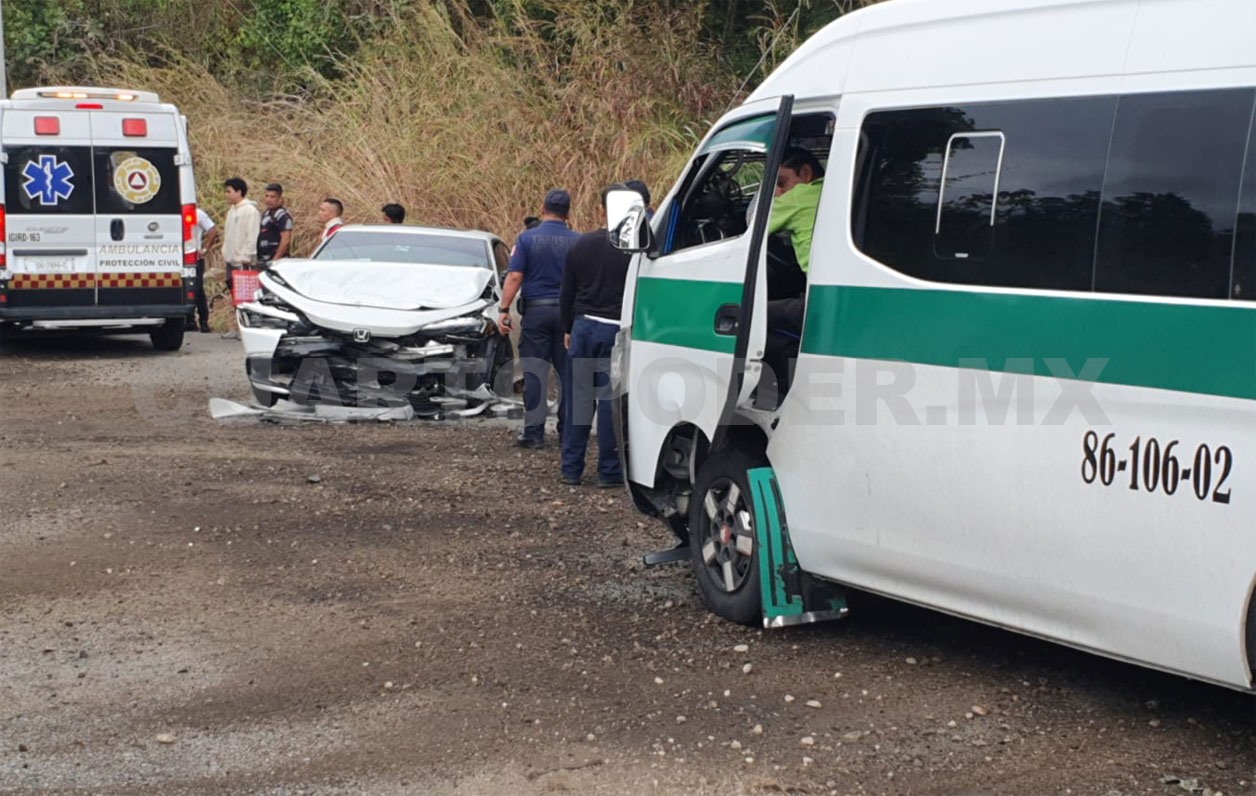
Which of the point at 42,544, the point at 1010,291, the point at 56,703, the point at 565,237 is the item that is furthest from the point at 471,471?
the point at 1010,291

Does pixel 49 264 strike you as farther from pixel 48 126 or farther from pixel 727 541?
pixel 727 541

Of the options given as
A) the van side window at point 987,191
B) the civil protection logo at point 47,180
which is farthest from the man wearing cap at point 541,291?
the civil protection logo at point 47,180

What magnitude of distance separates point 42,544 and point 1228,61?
6.12 m

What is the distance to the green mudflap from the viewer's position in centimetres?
631

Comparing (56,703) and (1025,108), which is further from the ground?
(1025,108)

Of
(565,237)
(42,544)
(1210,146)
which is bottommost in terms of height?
(42,544)

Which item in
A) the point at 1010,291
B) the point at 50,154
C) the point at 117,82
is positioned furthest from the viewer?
the point at 117,82

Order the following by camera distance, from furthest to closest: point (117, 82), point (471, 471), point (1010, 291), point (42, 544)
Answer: point (117, 82) → point (471, 471) → point (42, 544) → point (1010, 291)

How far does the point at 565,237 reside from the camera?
1095 cm

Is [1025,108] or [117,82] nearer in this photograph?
[1025,108]

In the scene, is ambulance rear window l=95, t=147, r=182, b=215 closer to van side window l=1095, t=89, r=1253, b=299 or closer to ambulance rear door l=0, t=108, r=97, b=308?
ambulance rear door l=0, t=108, r=97, b=308

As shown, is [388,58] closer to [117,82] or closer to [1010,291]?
[117,82]

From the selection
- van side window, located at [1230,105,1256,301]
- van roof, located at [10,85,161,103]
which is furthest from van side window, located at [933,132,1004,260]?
van roof, located at [10,85,161,103]

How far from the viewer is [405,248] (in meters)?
13.4
